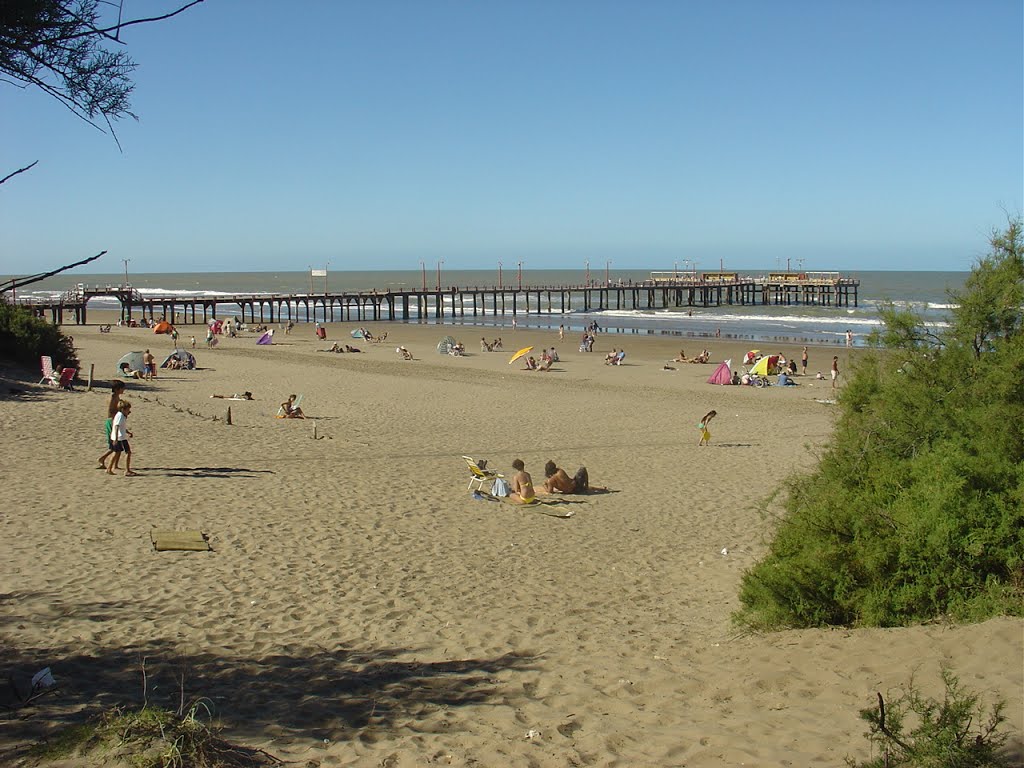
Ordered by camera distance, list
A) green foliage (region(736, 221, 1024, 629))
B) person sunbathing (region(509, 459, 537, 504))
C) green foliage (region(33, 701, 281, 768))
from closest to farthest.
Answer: green foliage (region(33, 701, 281, 768)) → green foliage (region(736, 221, 1024, 629)) → person sunbathing (region(509, 459, 537, 504))

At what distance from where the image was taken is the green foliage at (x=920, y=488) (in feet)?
18.7

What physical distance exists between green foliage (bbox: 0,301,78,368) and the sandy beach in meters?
4.83

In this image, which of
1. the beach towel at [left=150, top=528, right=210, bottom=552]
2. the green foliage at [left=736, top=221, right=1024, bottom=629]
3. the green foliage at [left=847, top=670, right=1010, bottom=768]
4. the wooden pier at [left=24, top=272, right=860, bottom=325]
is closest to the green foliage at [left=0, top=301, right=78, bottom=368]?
the beach towel at [left=150, top=528, right=210, bottom=552]

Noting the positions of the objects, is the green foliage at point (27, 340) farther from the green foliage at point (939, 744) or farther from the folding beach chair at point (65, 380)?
the green foliage at point (939, 744)

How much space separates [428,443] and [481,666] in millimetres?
9564

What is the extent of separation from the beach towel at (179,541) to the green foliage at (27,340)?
14.3 m

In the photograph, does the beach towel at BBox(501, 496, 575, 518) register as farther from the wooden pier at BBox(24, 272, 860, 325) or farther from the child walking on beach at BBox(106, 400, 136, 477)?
the wooden pier at BBox(24, 272, 860, 325)

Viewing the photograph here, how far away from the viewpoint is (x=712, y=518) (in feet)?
35.6

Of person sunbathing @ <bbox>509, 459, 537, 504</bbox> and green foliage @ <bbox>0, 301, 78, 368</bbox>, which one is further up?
green foliage @ <bbox>0, 301, 78, 368</bbox>

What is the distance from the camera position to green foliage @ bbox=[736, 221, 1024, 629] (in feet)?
18.7

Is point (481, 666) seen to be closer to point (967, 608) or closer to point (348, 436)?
point (967, 608)

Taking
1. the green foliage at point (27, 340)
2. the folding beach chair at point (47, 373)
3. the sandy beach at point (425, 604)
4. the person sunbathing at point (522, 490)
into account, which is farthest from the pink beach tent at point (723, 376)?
the folding beach chair at point (47, 373)

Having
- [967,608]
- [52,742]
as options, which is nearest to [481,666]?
[52,742]

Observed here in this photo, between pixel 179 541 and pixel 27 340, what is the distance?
583 inches
